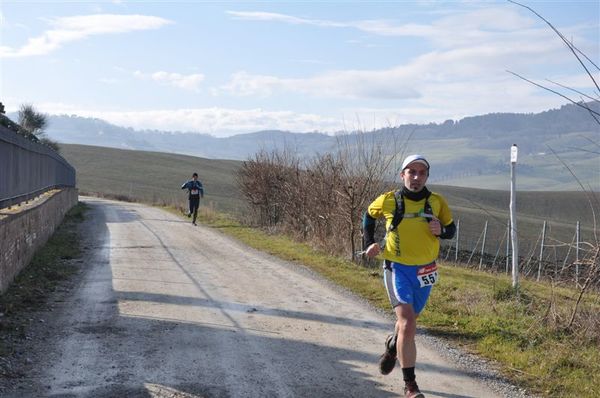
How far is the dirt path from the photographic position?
5.46 meters

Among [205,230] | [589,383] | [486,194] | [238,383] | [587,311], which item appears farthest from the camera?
[486,194]

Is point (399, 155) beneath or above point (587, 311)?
above

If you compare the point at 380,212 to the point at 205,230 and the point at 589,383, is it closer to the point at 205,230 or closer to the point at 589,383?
the point at 589,383

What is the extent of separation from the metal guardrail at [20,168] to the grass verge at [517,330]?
6029 mm

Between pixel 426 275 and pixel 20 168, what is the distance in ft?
30.8

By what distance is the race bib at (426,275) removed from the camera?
216 inches

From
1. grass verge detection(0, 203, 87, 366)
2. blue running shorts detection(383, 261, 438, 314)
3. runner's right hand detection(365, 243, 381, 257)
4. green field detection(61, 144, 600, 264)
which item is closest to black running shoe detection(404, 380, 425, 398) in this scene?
blue running shorts detection(383, 261, 438, 314)

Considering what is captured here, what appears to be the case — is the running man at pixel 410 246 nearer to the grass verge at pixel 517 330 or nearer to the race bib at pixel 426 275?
the race bib at pixel 426 275

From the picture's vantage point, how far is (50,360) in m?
6.00

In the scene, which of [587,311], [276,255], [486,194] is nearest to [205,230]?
[276,255]

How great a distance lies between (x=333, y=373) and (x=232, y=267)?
725 cm

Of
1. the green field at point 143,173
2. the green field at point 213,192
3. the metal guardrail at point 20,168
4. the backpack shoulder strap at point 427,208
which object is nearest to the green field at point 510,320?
the backpack shoulder strap at point 427,208

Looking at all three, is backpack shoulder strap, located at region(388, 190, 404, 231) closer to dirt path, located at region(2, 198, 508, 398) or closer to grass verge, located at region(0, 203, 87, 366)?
dirt path, located at region(2, 198, 508, 398)

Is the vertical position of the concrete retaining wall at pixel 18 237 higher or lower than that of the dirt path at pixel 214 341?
higher
